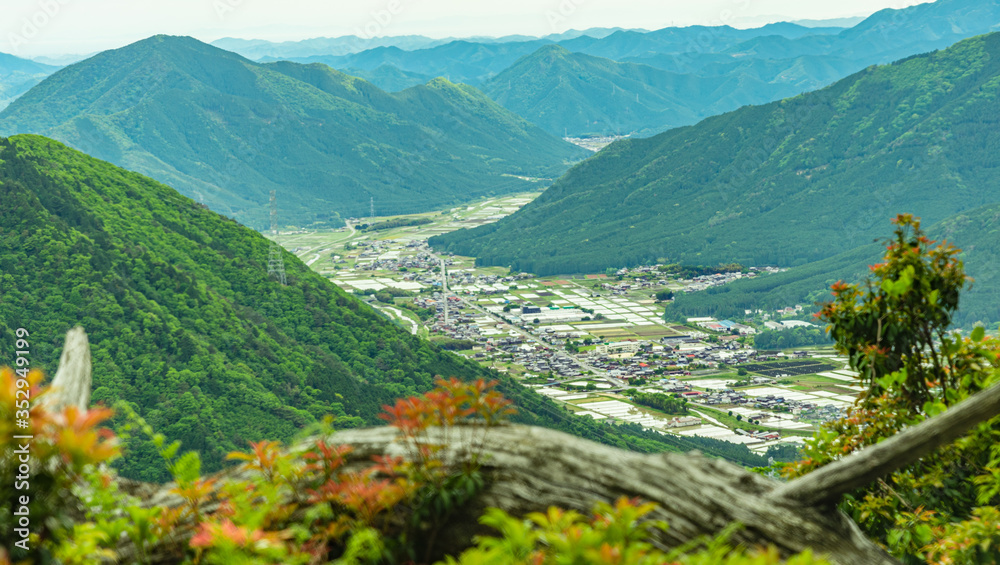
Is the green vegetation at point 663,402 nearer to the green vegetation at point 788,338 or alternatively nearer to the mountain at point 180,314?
the mountain at point 180,314

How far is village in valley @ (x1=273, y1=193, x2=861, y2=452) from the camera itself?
304 ft

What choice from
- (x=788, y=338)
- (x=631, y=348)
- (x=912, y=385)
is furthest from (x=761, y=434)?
(x=912, y=385)

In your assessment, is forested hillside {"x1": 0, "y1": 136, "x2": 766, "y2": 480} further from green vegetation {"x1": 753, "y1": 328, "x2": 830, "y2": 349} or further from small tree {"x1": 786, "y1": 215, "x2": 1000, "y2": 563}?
green vegetation {"x1": 753, "y1": 328, "x2": 830, "y2": 349}

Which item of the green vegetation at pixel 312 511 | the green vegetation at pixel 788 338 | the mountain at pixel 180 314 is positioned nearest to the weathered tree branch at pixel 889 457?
the green vegetation at pixel 312 511

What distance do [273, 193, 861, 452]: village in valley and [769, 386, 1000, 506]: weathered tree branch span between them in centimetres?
5738

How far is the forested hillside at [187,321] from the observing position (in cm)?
5109

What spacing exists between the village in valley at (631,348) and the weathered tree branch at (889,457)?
188 feet

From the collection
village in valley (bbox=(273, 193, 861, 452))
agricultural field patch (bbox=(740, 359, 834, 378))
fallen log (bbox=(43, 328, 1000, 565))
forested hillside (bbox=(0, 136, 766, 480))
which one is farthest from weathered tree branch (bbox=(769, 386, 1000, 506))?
agricultural field patch (bbox=(740, 359, 834, 378))

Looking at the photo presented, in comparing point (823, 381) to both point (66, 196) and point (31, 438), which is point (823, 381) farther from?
point (31, 438)

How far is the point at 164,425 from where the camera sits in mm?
45969

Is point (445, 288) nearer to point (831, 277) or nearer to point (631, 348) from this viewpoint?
point (631, 348)

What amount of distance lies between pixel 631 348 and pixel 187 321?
82004 millimetres

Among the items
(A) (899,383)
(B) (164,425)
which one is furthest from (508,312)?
(A) (899,383)

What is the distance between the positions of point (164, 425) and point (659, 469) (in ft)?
146
